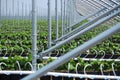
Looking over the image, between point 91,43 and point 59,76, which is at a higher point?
point 91,43

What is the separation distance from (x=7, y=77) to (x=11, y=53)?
9.56ft

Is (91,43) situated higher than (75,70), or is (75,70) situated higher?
(91,43)

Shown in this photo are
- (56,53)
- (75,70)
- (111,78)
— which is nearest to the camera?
(111,78)

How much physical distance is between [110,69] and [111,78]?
853mm

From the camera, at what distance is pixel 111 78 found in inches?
158

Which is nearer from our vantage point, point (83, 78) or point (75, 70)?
point (83, 78)

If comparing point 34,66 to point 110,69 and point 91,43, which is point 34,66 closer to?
point 110,69

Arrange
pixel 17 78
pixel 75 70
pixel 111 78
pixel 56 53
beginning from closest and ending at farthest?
pixel 111 78 → pixel 17 78 → pixel 75 70 → pixel 56 53

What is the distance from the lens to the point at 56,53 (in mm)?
7188

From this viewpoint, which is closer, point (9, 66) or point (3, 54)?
point (9, 66)

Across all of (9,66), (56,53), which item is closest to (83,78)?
(9,66)

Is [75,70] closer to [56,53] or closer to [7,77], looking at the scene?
[7,77]

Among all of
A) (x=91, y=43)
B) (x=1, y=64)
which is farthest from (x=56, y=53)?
(x=91, y=43)

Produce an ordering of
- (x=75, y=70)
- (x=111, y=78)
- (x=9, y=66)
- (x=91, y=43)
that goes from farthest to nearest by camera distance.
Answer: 1. (x=9, y=66)
2. (x=75, y=70)
3. (x=111, y=78)
4. (x=91, y=43)
